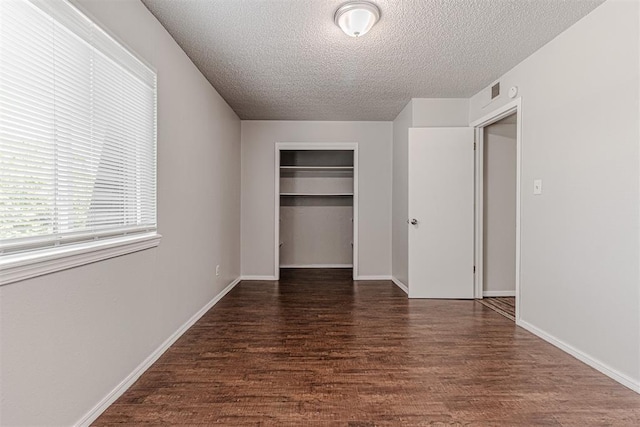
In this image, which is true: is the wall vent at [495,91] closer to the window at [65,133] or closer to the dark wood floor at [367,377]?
the dark wood floor at [367,377]

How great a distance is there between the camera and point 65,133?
157 centimetres

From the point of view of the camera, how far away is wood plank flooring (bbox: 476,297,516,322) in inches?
141

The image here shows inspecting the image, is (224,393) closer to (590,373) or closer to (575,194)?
(590,373)

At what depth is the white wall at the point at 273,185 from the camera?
17.1ft

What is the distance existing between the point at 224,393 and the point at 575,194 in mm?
2779

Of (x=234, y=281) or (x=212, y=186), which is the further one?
(x=234, y=281)

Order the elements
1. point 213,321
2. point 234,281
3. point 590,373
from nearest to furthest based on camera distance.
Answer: point 590,373, point 213,321, point 234,281

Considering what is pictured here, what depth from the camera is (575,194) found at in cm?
252

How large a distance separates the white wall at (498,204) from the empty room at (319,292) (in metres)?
0.03

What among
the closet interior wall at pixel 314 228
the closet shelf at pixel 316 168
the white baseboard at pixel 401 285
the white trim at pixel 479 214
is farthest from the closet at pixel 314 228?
the white trim at pixel 479 214

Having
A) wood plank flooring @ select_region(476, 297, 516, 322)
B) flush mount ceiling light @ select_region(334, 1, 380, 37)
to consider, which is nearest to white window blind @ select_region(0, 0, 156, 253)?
flush mount ceiling light @ select_region(334, 1, 380, 37)

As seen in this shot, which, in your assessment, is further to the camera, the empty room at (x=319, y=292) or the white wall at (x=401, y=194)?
the white wall at (x=401, y=194)

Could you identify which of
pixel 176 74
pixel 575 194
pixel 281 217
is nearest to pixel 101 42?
pixel 176 74

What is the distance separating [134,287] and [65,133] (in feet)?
3.32
